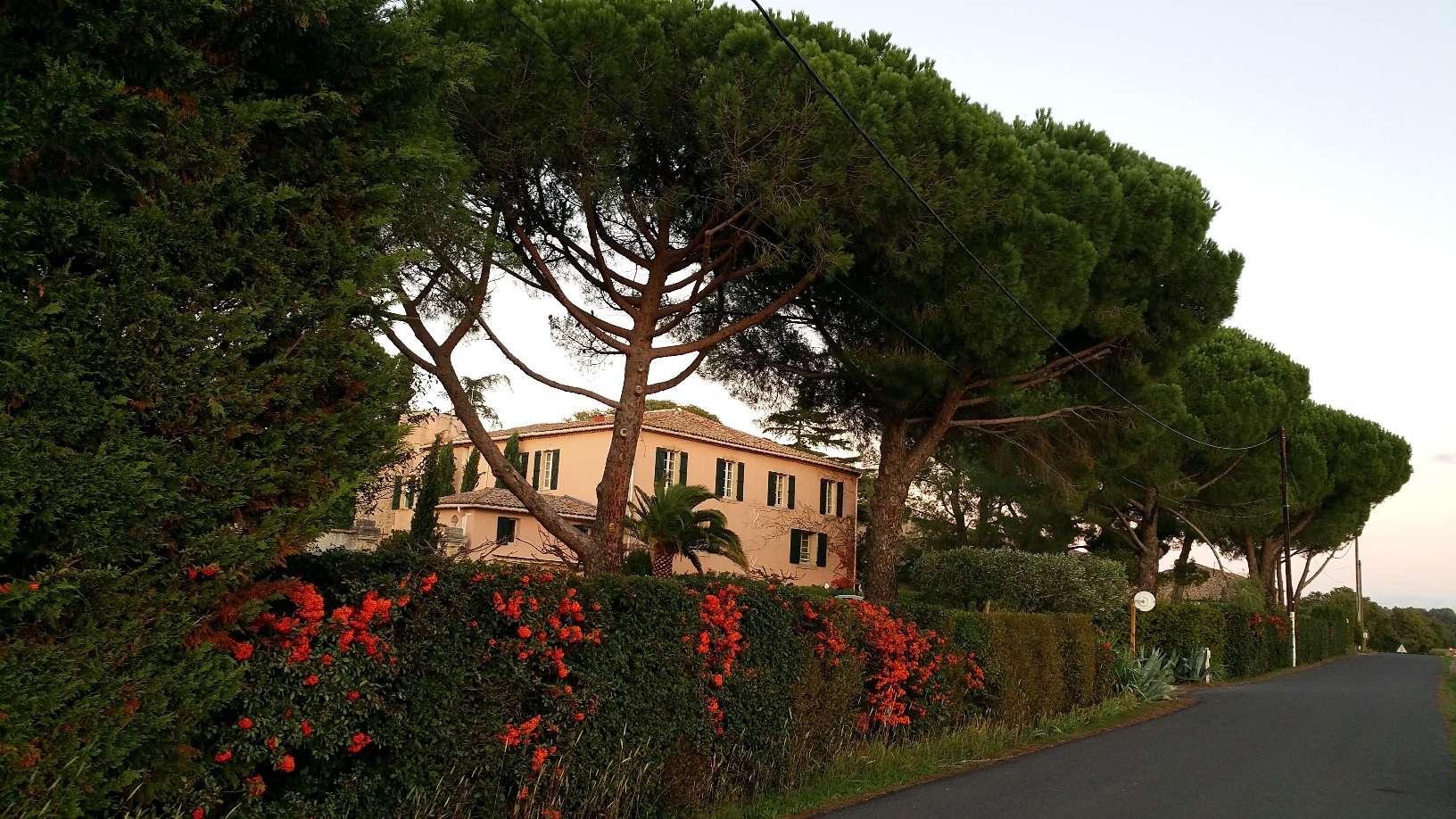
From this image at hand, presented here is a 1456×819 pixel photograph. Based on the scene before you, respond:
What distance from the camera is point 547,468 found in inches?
1500

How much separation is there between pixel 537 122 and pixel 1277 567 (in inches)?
1894

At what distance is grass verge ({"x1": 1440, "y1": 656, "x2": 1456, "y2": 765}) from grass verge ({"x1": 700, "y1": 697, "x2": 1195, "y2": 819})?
4.78m

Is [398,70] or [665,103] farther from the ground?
[665,103]

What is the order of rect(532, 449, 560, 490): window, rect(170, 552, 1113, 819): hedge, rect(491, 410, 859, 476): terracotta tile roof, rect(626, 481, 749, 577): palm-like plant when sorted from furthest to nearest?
rect(532, 449, 560, 490): window
rect(491, 410, 859, 476): terracotta tile roof
rect(626, 481, 749, 577): palm-like plant
rect(170, 552, 1113, 819): hedge

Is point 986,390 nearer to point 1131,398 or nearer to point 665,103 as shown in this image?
point 1131,398

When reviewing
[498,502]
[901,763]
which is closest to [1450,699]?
[901,763]

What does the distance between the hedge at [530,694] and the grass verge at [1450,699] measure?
874 centimetres

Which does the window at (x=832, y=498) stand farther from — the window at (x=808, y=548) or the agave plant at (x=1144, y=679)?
the agave plant at (x=1144, y=679)

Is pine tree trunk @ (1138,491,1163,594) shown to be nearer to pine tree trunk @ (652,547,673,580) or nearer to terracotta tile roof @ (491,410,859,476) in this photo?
terracotta tile roof @ (491,410,859,476)

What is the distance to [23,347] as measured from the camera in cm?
401

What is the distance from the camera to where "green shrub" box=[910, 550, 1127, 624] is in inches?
860

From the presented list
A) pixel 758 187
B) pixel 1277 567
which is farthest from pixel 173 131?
pixel 1277 567

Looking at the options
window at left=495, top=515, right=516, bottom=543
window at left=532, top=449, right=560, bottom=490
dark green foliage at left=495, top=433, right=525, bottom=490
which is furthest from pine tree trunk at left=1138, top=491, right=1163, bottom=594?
dark green foliage at left=495, top=433, right=525, bottom=490

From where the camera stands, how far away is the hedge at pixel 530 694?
5008 mm
